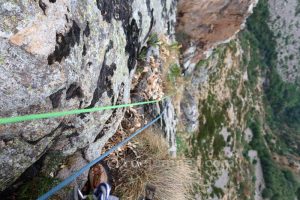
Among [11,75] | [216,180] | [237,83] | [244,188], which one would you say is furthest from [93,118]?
[244,188]

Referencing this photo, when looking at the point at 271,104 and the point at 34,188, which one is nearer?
the point at 34,188

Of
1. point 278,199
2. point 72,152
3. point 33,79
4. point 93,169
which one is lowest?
point 278,199

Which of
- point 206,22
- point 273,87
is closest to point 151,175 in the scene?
point 206,22

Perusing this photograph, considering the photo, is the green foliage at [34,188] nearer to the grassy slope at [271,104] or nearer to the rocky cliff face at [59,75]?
the rocky cliff face at [59,75]

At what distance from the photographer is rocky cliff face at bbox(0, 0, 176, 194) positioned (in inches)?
90.6

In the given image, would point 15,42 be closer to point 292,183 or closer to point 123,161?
point 123,161

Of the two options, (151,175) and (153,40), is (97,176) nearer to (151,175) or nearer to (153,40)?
(151,175)

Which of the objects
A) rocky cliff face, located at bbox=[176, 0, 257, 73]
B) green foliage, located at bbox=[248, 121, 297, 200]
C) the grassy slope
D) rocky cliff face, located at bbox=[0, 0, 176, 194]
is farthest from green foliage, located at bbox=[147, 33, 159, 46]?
green foliage, located at bbox=[248, 121, 297, 200]

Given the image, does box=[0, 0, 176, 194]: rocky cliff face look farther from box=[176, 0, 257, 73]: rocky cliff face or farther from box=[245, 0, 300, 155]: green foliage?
box=[245, 0, 300, 155]: green foliage

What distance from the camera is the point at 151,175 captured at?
15.3ft

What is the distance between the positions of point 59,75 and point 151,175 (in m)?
2.50

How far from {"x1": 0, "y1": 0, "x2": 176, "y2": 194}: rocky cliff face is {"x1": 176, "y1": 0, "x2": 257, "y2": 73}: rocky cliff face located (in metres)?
7.10

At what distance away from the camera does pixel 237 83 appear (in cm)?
3791

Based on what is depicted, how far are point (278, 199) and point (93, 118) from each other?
5548 centimetres
